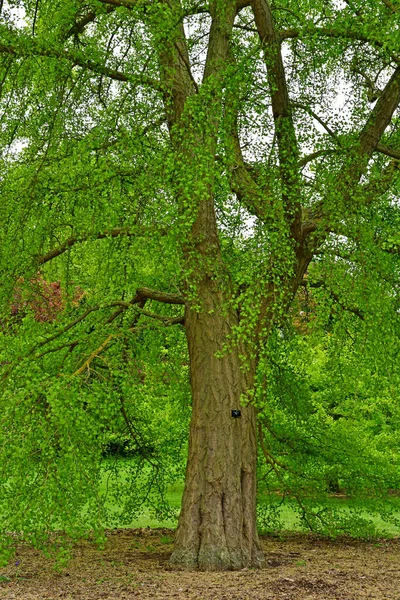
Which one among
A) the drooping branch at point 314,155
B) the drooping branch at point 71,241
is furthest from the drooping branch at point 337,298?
the drooping branch at point 71,241

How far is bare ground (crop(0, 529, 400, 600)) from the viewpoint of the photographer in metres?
6.39

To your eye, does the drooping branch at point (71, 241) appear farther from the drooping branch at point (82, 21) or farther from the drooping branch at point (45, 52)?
the drooping branch at point (82, 21)


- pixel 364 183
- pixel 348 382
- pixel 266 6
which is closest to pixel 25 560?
pixel 348 382

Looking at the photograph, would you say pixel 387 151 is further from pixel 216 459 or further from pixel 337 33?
pixel 216 459

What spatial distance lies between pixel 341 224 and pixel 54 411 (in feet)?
10.8

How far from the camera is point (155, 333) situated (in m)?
9.24

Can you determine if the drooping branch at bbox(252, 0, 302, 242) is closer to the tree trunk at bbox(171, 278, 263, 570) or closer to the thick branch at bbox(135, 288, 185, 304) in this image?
the tree trunk at bbox(171, 278, 263, 570)

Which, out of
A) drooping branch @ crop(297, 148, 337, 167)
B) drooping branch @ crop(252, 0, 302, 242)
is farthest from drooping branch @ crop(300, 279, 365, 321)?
drooping branch @ crop(297, 148, 337, 167)

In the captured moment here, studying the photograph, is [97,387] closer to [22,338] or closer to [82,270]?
[22,338]

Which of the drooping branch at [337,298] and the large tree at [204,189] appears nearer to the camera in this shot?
the large tree at [204,189]

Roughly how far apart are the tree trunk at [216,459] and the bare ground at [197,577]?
0.97 ft

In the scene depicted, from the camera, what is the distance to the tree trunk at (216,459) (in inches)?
299

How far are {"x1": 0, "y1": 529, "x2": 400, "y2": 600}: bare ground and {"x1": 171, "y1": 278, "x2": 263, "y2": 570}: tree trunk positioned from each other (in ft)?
0.97

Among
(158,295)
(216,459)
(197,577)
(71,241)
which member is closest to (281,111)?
(158,295)
